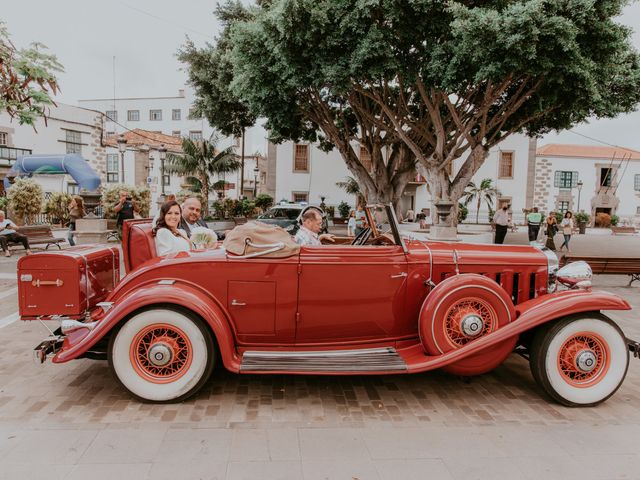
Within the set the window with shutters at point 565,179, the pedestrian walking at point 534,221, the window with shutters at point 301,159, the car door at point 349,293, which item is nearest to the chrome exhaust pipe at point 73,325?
the car door at point 349,293

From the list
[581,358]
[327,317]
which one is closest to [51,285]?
[327,317]

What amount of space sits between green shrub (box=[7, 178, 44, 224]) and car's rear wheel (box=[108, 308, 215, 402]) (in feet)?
54.6

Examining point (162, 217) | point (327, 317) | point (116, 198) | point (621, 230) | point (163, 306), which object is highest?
point (116, 198)

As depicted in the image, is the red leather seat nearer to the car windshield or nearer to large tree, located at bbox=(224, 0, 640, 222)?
large tree, located at bbox=(224, 0, 640, 222)

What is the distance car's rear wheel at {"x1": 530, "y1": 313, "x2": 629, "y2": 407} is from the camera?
11.6 ft

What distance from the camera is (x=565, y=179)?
41281 mm

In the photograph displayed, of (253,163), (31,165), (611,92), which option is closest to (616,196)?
(611,92)

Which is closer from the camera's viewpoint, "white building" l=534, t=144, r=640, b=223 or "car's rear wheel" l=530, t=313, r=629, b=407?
"car's rear wheel" l=530, t=313, r=629, b=407

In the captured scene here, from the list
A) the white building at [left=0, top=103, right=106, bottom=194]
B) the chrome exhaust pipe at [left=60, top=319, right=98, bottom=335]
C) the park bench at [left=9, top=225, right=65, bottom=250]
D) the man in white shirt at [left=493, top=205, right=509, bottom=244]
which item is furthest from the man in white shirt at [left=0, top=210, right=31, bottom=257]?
the white building at [left=0, top=103, right=106, bottom=194]

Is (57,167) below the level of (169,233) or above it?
above

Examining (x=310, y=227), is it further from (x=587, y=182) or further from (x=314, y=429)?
(x=587, y=182)

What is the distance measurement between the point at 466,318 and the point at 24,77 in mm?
4082

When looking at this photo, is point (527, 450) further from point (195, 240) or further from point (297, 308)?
point (195, 240)

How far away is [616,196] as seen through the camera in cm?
4262
